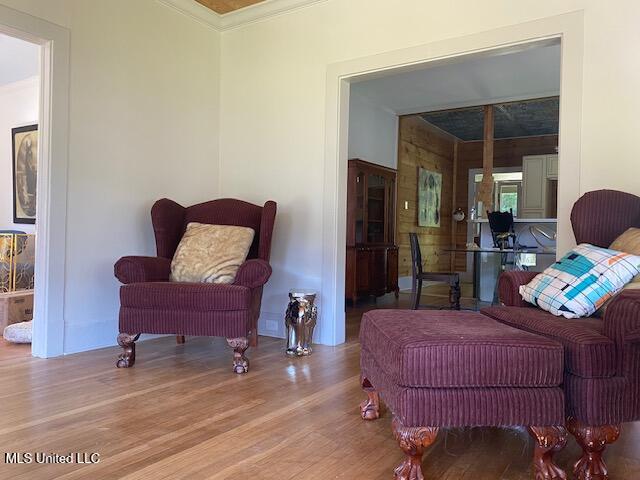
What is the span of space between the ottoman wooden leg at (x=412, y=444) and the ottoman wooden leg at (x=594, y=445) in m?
0.51

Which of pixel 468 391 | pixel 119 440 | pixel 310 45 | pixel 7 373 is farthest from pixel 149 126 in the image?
pixel 468 391

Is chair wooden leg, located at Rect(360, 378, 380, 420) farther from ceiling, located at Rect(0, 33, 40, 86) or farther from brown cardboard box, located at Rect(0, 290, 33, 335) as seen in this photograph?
ceiling, located at Rect(0, 33, 40, 86)

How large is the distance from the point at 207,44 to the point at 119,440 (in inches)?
135

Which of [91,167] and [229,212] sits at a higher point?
[91,167]

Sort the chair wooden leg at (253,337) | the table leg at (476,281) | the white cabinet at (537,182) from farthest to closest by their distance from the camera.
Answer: the white cabinet at (537,182)
the table leg at (476,281)
the chair wooden leg at (253,337)

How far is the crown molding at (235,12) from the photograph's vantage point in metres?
3.87

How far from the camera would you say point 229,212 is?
11.9 feet

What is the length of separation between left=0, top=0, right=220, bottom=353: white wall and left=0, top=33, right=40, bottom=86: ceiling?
1283 millimetres

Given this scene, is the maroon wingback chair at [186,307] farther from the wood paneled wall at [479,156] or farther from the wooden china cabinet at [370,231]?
the wood paneled wall at [479,156]

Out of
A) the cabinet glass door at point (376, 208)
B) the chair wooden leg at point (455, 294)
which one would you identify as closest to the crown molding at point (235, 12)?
the cabinet glass door at point (376, 208)

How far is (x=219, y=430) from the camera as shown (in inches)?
76.7

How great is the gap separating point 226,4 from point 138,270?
7.95ft

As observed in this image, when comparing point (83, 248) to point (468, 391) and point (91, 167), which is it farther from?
point (468, 391)

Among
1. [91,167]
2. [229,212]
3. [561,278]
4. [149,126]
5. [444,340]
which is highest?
[149,126]
